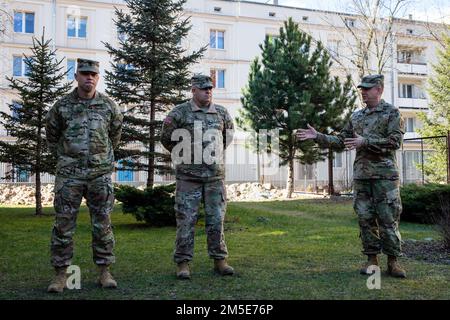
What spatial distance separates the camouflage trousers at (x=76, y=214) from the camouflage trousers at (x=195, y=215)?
0.85 metres

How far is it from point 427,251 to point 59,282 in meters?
5.54

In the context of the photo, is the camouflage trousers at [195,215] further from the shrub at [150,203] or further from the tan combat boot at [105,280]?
the shrub at [150,203]

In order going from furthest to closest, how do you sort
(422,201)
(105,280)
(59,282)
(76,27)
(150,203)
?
(76,27) → (422,201) → (150,203) → (105,280) → (59,282)

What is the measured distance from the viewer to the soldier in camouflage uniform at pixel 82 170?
15.5 feet

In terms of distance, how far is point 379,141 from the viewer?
5328 millimetres

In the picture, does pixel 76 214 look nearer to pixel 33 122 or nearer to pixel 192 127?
pixel 192 127

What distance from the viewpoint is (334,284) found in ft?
16.2

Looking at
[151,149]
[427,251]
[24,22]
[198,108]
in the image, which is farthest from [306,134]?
[24,22]

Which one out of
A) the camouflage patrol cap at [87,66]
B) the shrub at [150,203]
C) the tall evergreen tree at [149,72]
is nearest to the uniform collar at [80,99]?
the camouflage patrol cap at [87,66]

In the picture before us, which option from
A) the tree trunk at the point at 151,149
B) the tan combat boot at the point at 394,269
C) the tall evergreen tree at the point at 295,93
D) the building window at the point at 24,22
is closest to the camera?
the tan combat boot at the point at 394,269

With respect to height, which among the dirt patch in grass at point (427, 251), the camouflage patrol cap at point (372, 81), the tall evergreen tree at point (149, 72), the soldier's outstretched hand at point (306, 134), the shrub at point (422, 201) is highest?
the tall evergreen tree at point (149, 72)

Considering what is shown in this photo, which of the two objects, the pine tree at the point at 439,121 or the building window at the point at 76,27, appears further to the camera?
the building window at the point at 76,27
